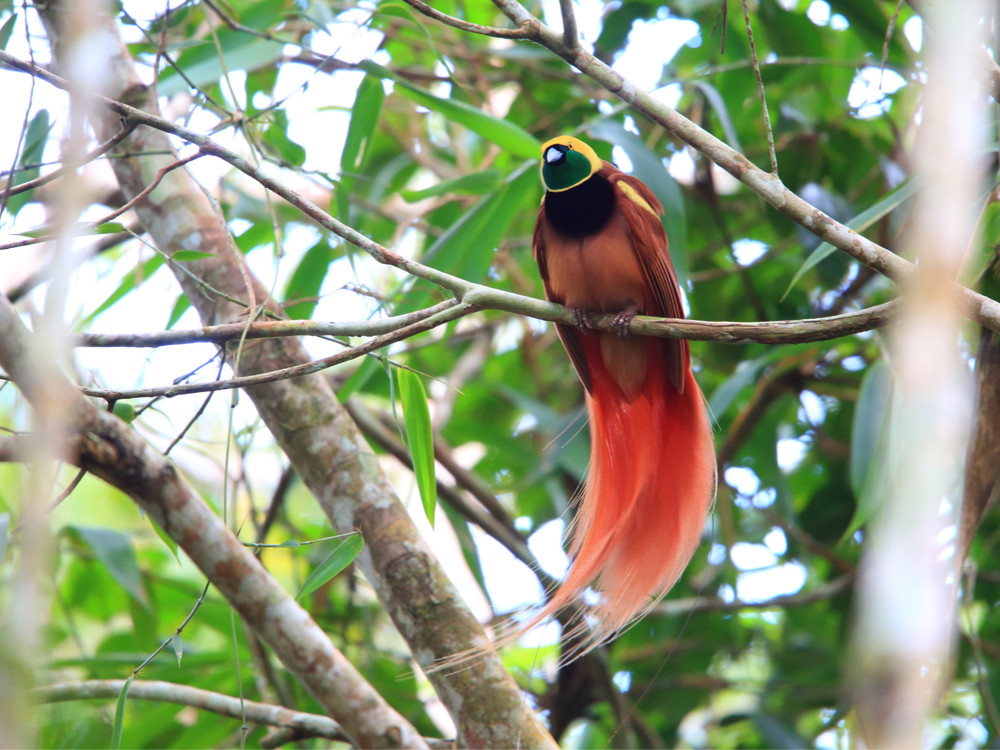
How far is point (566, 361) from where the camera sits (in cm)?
357

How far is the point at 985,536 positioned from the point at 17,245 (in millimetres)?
2881

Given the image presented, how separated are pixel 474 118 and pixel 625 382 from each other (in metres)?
0.80

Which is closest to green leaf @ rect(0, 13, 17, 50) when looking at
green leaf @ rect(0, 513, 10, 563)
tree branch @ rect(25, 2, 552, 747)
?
tree branch @ rect(25, 2, 552, 747)

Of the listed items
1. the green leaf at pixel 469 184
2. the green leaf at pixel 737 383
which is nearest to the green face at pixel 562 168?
the green leaf at pixel 469 184

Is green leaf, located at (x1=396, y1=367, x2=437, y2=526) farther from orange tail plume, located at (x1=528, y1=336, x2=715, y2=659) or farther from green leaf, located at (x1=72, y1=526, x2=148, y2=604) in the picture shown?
green leaf, located at (x1=72, y1=526, x2=148, y2=604)

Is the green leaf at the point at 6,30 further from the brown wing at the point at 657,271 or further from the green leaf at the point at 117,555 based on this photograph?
the brown wing at the point at 657,271

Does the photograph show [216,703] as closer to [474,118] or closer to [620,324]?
[620,324]

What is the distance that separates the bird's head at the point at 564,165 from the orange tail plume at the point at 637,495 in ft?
1.30

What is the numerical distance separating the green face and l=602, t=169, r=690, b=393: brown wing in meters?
0.11

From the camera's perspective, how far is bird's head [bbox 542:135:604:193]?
216 cm

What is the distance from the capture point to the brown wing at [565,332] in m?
2.16

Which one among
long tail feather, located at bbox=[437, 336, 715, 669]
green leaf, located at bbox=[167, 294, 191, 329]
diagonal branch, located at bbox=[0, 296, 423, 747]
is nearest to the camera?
diagonal branch, located at bbox=[0, 296, 423, 747]

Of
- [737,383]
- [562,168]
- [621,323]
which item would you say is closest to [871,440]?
[737,383]

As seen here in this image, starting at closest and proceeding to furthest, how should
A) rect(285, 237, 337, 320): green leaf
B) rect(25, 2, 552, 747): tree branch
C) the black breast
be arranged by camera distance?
rect(25, 2, 552, 747): tree branch < the black breast < rect(285, 237, 337, 320): green leaf
